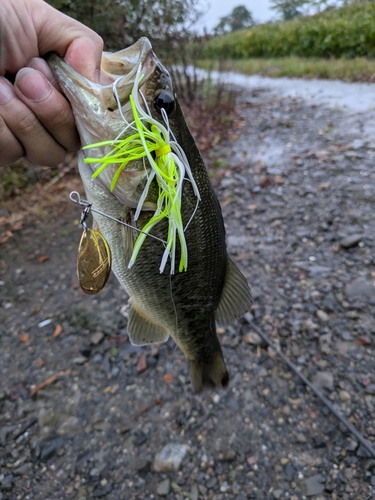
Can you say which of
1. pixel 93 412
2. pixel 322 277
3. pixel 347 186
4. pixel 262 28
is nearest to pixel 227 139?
pixel 347 186

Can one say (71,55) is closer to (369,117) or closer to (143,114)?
(143,114)

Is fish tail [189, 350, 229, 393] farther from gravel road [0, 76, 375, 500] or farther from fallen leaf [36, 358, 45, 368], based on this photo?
fallen leaf [36, 358, 45, 368]

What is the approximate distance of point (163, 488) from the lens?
7.54 ft

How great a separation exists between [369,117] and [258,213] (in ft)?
11.8

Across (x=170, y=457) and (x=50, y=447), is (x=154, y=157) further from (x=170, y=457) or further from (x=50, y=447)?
(x=50, y=447)

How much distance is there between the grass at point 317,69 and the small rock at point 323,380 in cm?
880

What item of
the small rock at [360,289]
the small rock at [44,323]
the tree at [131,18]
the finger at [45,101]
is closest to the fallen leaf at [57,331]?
the small rock at [44,323]

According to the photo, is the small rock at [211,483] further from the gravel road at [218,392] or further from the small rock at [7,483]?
the small rock at [7,483]

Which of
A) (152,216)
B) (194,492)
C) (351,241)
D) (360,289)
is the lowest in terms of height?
(194,492)

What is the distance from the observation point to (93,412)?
2.75 metres

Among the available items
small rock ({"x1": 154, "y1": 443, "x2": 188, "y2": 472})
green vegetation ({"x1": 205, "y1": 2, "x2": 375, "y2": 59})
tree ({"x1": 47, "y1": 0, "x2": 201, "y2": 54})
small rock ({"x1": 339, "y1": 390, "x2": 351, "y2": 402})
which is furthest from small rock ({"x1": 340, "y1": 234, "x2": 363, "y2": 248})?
green vegetation ({"x1": 205, "y1": 2, "x2": 375, "y2": 59})

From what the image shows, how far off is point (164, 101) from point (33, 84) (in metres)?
0.46

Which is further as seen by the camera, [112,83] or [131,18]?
[131,18]

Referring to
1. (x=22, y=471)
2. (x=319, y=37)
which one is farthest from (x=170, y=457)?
(x=319, y=37)
